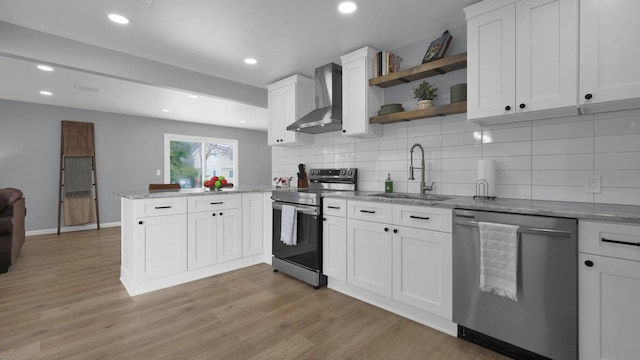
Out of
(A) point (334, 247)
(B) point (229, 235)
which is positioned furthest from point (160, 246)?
(A) point (334, 247)

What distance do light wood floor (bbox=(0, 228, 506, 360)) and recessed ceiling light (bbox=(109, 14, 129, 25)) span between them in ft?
8.01

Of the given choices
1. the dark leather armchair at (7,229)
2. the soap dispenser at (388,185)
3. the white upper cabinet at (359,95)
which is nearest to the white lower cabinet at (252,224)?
the white upper cabinet at (359,95)

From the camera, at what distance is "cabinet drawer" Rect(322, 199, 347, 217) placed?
104 inches

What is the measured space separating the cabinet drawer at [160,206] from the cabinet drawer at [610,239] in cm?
306

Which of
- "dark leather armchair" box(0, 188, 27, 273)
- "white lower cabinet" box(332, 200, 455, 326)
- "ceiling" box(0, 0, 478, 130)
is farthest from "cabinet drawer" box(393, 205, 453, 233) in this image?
"dark leather armchair" box(0, 188, 27, 273)

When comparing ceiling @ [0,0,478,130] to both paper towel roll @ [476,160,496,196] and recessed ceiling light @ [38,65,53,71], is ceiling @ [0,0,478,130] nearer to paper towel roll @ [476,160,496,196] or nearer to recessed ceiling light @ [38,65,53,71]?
recessed ceiling light @ [38,65,53,71]

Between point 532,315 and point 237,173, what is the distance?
25.9ft

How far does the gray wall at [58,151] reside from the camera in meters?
5.32

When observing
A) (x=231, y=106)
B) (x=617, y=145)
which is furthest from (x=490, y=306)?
(x=231, y=106)

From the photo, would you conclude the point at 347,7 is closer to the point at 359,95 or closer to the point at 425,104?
the point at 359,95

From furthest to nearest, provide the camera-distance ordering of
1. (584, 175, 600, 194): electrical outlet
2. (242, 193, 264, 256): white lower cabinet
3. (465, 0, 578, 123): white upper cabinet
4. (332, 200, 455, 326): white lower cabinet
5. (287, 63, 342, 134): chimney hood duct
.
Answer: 1. (242, 193, 264, 256): white lower cabinet
2. (287, 63, 342, 134): chimney hood duct
3. (332, 200, 455, 326): white lower cabinet
4. (584, 175, 600, 194): electrical outlet
5. (465, 0, 578, 123): white upper cabinet

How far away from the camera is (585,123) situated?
1940mm

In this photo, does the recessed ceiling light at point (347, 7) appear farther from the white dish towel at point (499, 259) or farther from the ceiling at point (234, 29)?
the white dish towel at point (499, 259)

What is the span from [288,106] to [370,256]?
233 cm
